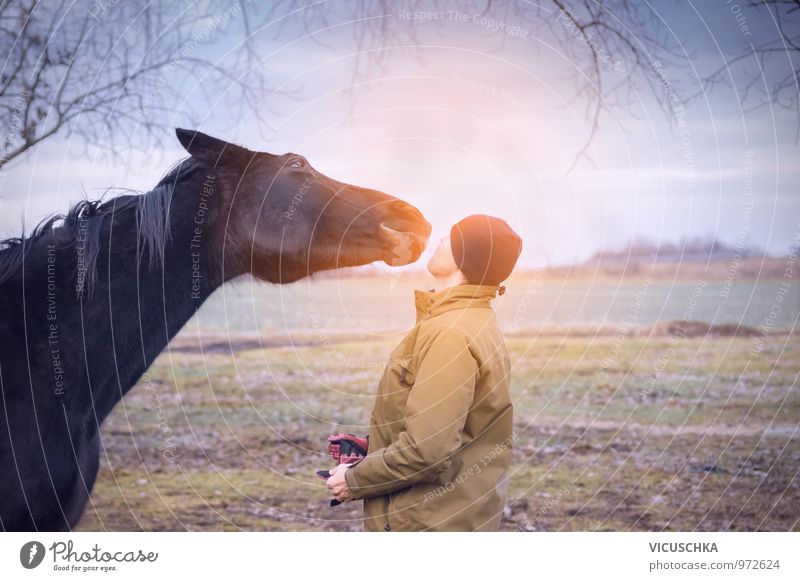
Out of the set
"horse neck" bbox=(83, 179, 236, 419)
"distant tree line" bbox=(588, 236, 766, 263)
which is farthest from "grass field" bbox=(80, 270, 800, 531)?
"horse neck" bbox=(83, 179, 236, 419)

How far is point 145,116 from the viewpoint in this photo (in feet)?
17.2

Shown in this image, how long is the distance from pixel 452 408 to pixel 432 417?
0.29 ft

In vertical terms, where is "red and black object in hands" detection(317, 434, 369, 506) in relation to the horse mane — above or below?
below

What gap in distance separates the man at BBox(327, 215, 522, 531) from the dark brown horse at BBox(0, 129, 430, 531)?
769 mm

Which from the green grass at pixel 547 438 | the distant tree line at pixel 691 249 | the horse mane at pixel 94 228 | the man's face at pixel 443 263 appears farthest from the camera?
the distant tree line at pixel 691 249

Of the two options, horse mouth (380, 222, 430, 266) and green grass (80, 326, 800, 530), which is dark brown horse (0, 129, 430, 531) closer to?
horse mouth (380, 222, 430, 266)

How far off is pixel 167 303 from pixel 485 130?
2.83 meters

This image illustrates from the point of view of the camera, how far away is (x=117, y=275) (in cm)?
369

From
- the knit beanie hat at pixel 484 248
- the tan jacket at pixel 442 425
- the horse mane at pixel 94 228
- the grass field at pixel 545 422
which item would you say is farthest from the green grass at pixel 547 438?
the knit beanie hat at pixel 484 248

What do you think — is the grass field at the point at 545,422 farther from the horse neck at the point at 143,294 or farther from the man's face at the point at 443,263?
the man's face at the point at 443,263

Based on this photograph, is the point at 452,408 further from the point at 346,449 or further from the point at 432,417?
the point at 346,449

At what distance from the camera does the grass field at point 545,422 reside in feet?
20.3

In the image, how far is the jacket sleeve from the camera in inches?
110
